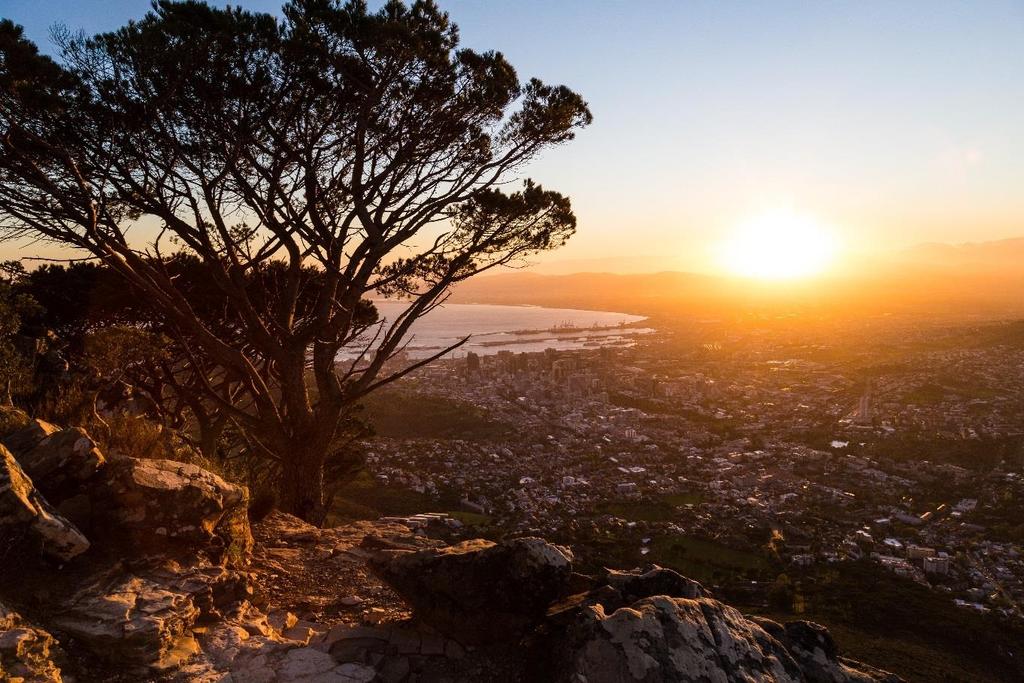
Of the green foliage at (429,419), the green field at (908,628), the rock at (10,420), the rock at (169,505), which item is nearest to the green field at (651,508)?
the green field at (908,628)

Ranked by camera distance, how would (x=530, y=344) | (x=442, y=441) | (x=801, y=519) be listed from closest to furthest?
(x=801, y=519)
(x=442, y=441)
(x=530, y=344)

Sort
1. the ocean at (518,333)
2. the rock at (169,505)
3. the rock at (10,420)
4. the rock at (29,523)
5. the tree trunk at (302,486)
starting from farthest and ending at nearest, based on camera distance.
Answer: the ocean at (518,333), the tree trunk at (302,486), the rock at (10,420), the rock at (169,505), the rock at (29,523)

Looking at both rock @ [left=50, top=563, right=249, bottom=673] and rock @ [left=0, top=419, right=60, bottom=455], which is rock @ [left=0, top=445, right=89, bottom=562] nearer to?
rock @ [left=50, top=563, right=249, bottom=673]

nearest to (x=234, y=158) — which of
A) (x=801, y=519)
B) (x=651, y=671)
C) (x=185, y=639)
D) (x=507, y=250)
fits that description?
(x=507, y=250)

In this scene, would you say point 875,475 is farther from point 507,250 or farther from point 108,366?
point 108,366

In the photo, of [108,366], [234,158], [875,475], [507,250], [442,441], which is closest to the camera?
[234,158]

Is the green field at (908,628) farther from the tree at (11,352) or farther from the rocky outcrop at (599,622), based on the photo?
the tree at (11,352)
